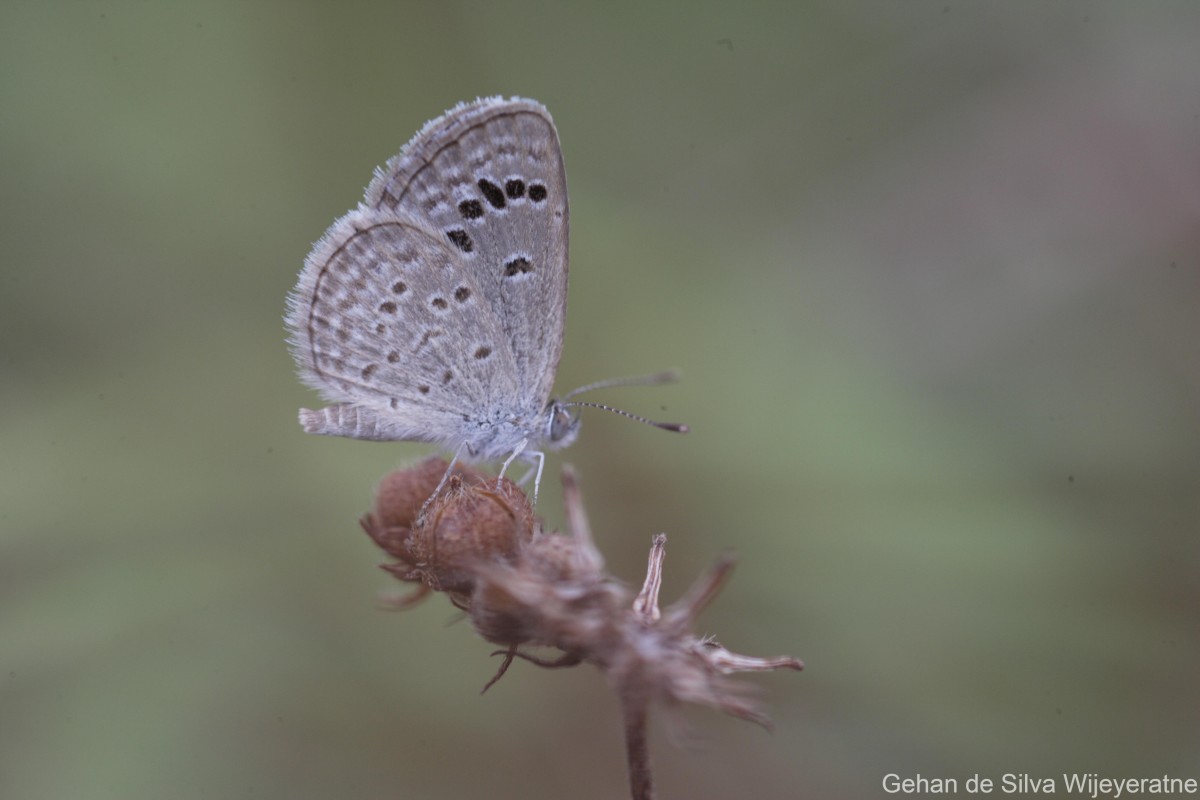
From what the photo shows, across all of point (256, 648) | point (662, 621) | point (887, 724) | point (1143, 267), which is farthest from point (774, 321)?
point (662, 621)

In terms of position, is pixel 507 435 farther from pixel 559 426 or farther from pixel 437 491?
pixel 437 491

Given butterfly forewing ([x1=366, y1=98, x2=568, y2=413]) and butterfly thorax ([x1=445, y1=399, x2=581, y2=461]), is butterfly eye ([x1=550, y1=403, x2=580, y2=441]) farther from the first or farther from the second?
butterfly forewing ([x1=366, y1=98, x2=568, y2=413])

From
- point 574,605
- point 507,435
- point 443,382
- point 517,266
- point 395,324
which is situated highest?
point 517,266

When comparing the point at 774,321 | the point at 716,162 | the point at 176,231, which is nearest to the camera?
the point at 176,231

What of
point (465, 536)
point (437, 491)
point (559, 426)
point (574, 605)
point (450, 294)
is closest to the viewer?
point (574, 605)

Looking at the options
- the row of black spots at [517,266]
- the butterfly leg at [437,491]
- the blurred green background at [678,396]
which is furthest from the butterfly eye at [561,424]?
the butterfly leg at [437,491]

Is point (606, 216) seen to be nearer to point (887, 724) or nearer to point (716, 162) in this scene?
point (716, 162)

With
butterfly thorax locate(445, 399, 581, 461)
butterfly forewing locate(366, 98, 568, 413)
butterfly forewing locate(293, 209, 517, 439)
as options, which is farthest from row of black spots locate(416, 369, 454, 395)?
butterfly forewing locate(366, 98, 568, 413)

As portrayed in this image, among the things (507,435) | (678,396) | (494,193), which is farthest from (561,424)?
(678,396)
